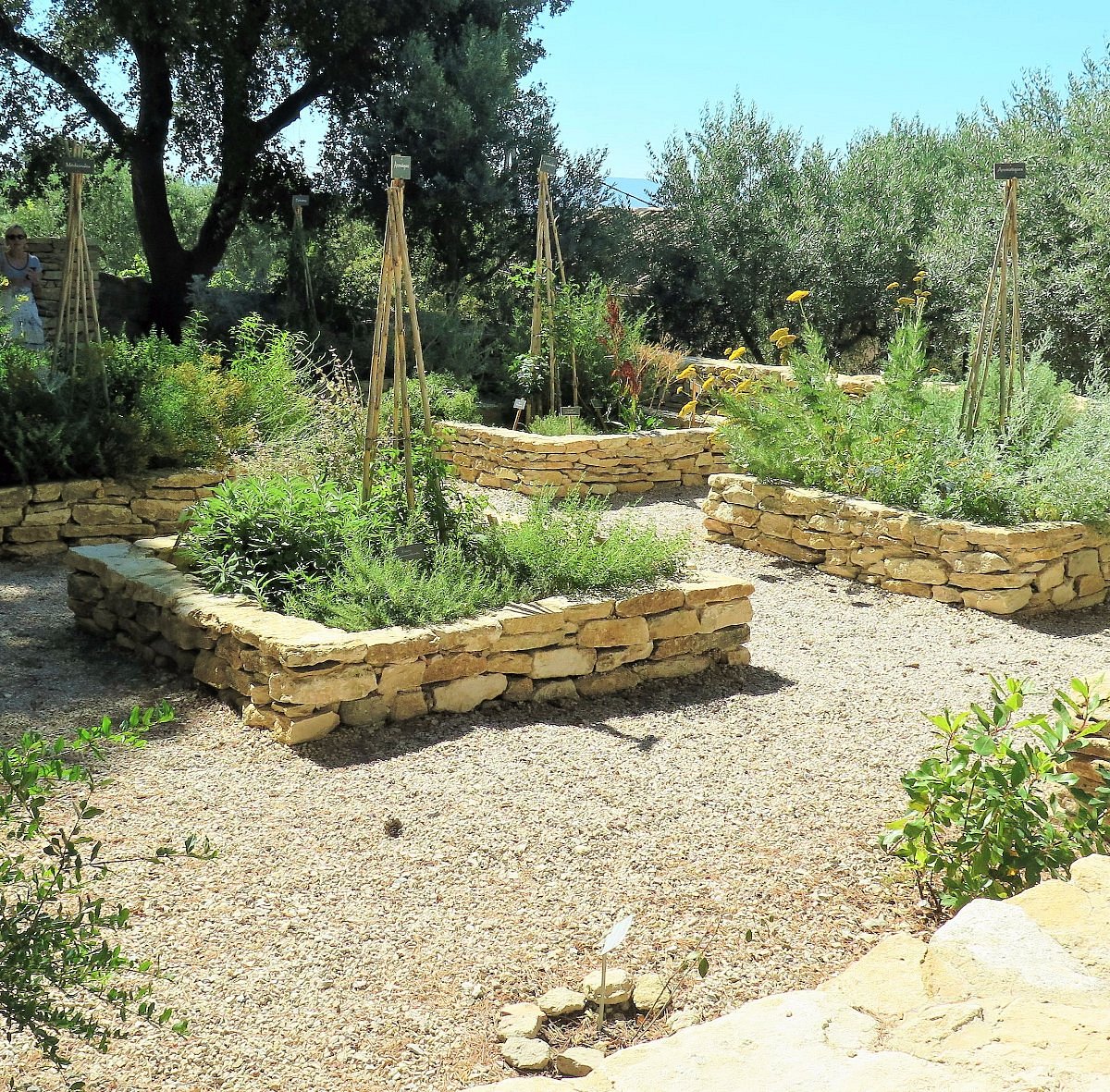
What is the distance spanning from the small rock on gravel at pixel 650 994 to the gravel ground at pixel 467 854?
0.23ft

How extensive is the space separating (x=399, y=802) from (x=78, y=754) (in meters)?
1.30

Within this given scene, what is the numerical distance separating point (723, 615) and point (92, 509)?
441 cm

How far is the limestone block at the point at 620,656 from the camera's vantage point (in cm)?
498

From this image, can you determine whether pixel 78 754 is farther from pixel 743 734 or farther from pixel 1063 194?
pixel 1063 194

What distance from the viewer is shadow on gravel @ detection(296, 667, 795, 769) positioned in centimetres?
429

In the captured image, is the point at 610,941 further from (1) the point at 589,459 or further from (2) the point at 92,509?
(1) the point at 589,459

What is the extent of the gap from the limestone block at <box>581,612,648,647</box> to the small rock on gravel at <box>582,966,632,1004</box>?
6.87ft

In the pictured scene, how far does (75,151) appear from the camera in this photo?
7.94 meters

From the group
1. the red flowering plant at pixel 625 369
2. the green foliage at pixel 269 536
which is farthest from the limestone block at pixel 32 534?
the red flowering plant at pixel 625 369

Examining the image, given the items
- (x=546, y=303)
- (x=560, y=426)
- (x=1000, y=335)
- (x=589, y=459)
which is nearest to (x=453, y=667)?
(x=1000, y=335)

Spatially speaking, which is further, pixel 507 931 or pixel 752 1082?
pixel 507 931

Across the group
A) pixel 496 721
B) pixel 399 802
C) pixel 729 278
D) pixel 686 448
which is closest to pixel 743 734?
pixel 496 721

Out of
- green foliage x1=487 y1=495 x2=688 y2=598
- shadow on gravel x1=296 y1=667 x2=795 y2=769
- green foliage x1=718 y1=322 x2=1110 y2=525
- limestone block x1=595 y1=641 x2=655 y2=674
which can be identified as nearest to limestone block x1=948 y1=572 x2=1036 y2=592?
green foliage x1=718 y1=322 x2=1110 y2=525

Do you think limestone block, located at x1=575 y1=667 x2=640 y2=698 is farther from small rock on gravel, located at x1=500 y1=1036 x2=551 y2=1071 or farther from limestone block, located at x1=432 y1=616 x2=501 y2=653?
small rock on gravel, located at x1=500 y1=1036 x2=551 y2=1071
